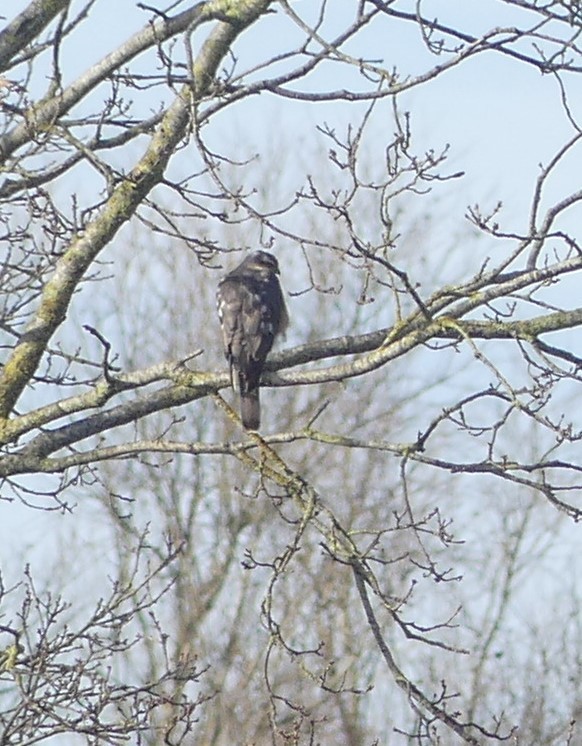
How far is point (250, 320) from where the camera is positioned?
28.5ft

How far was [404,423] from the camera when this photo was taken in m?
23.5

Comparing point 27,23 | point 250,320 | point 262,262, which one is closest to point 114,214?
point 27,23

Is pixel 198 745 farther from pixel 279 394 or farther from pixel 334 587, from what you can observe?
pixel 279 394

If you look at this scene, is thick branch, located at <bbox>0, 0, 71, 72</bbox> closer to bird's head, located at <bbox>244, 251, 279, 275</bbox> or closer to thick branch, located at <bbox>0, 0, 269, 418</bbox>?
thick branch, located at <bbox>0, 0, 269, 418</bbox>

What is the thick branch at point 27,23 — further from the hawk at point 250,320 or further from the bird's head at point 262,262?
the bird's head at point 262,262

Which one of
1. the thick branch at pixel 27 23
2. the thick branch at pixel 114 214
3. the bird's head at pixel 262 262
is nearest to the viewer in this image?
the thick branch at pixel 114 214

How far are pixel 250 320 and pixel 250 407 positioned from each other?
0.70m

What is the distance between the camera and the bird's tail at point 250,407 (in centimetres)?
806

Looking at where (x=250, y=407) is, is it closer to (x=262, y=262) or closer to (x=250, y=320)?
(x=250, y=320)

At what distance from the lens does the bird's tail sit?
806cm

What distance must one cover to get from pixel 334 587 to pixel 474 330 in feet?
50.5

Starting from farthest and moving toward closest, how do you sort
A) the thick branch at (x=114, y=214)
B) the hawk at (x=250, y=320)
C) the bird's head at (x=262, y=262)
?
→ the bird's head at (x=262, y=262), the hawk at (x=250, y=320), the thick branch at (x=114, y=214)

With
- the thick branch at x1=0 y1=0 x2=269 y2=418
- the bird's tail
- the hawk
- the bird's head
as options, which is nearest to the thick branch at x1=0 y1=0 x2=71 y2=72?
the thick branch at x1=0 y1=0 x2=269 y2=418

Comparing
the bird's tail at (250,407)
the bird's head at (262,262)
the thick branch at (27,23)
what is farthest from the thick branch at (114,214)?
the bird's head at (262,262)
